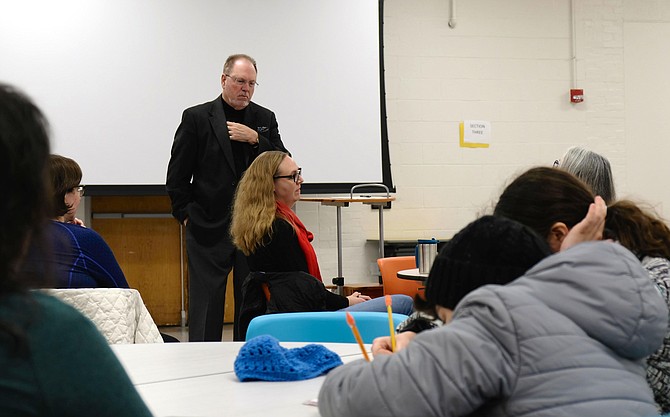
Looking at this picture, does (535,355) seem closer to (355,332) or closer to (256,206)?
(355,332)

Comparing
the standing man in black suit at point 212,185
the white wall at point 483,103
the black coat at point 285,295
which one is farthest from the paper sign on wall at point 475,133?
the black coat at point 285,295

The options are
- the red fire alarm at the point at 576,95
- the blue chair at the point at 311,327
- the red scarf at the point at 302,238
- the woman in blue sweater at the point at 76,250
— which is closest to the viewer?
the blue chair at the point at 311,327

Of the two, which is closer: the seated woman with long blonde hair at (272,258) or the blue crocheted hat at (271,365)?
the blue crocheted hat at (271,365)

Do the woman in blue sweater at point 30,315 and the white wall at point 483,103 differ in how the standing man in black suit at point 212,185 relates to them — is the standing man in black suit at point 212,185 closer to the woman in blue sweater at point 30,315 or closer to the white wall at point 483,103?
the white wall at point 483,103

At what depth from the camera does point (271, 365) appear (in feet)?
5.18

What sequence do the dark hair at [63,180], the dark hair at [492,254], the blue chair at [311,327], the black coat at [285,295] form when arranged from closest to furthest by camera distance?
the dark hair at [492,254]
the blue chair at [311,327]
the dark hair at [63,180]
the black coat at [285,295]

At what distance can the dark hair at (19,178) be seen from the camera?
748mm

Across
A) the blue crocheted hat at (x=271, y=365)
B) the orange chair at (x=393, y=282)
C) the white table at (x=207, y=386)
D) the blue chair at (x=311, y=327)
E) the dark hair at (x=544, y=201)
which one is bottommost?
the orange chair at (x=393, y=282)

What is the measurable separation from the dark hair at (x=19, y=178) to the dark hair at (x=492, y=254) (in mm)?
605

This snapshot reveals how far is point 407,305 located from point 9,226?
2.45 meters

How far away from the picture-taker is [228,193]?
4488 mm

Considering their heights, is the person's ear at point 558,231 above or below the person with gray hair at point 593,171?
below

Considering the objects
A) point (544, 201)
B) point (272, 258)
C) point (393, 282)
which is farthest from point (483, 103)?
point (544, 201)

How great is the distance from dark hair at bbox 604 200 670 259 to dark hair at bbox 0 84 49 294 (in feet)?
4.26
